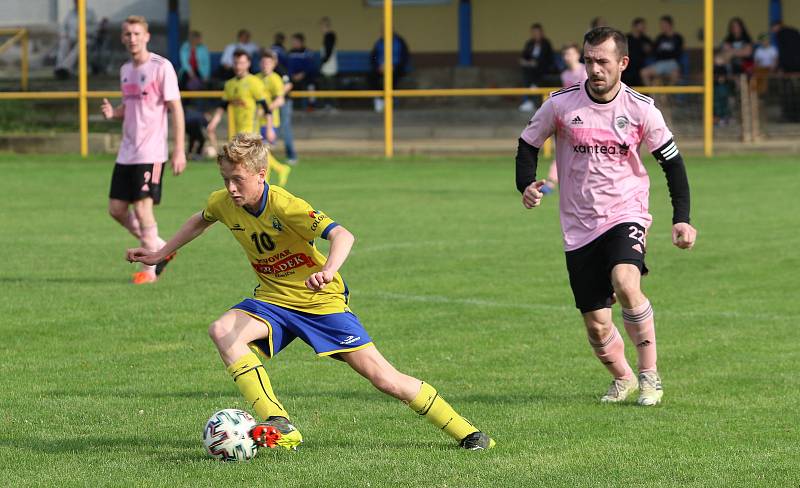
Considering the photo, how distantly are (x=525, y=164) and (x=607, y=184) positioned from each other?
0.46 meters

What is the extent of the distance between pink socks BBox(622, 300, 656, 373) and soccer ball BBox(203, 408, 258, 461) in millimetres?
2313

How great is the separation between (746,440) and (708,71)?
2004cm

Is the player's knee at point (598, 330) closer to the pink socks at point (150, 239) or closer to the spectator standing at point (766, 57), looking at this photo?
the pink socks at point (150, 239)

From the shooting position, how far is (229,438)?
623 centimetres

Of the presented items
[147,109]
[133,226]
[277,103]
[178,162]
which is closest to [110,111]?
[147,109]

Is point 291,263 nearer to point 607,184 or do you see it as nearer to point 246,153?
point 246,153

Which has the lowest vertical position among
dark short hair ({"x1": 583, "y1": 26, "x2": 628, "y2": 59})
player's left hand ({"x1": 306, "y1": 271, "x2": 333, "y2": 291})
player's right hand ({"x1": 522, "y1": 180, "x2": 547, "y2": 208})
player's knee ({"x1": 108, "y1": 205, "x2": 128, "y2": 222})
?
player's knee ({"x1": 108, "y1": 205, "x2": 128, "y2": 222})

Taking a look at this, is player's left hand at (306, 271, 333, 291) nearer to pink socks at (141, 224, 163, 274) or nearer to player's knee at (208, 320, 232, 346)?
player's knee at (208, 320, 232, 346)

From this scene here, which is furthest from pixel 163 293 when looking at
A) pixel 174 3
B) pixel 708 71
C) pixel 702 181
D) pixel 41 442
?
pixel 174 3

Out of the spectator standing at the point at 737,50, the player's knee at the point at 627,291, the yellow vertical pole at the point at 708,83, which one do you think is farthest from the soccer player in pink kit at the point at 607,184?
the spectator standing at the point at 737,50

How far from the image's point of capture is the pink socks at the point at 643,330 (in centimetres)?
755

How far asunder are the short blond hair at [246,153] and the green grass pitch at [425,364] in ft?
4.35

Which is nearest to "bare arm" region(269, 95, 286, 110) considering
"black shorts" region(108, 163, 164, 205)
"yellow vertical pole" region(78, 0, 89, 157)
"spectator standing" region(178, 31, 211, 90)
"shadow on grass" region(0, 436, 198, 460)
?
"yellow vertical pole" region(78, 0, 89, 157)

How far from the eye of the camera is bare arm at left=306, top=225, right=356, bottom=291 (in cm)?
590
